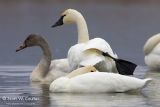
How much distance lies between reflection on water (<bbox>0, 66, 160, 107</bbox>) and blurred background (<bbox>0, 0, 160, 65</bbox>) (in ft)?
10.8

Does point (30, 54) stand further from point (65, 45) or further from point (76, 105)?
point (76, 105)

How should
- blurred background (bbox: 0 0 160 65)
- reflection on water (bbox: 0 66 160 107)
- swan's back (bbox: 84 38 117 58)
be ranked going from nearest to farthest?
1. reflection on water (bbox: 0 66 160 107)
2. swan's back (bbox: 84 38 117 58)
3. blurred background (bbox: 0 0 160 65)

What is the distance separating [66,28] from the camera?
28312 millimetres

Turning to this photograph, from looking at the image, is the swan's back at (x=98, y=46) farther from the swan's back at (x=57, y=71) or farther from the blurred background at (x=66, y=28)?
the blurred background at (x=66, y=28)

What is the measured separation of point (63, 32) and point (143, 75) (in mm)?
11812

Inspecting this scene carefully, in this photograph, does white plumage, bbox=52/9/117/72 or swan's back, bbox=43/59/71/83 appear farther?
swan's back, bbox=43/59/71/83

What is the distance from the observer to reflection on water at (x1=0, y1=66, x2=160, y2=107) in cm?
1103

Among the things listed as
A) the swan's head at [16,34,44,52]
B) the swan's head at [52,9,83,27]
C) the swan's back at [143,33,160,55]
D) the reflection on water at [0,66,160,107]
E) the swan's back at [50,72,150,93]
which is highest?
the swan's head at [52,9,83,27]

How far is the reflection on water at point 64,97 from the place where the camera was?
36.2 feet

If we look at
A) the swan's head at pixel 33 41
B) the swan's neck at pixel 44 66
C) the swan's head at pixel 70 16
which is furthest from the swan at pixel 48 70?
the swan's head at pixel 70 16

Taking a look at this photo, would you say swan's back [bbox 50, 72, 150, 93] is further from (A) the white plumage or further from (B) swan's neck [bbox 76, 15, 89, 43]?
(B) swan's neck [bbox 76, 15, 89, 43]

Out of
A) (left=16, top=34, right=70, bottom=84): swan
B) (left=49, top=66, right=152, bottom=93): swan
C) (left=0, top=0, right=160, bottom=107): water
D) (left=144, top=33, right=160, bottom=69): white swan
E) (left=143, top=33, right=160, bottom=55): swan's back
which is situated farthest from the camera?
(left=143, top=33, right=160, bottom=55): swan's back

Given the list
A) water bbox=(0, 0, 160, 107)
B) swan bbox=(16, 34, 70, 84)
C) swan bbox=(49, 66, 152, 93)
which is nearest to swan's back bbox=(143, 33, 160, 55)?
water bbox=(0, 0, 160, 107)

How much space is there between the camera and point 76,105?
10852 millimetres
